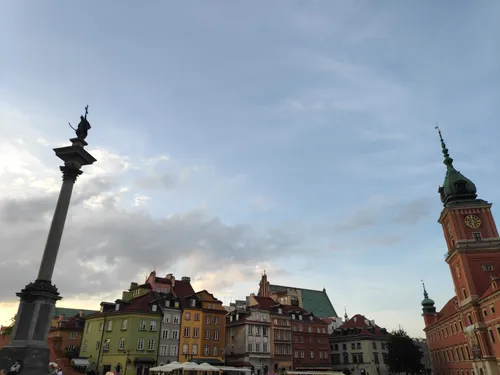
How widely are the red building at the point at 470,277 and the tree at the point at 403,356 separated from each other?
5.91 meters

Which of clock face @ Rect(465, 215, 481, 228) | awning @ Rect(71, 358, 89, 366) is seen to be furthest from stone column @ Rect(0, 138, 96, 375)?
clock face @ Rect(465, 215, 481, 228)

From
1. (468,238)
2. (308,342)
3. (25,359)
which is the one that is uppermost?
(468,238)

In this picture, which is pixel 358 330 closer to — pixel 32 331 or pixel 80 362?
pixel 80 362

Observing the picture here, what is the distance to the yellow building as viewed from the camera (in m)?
62.2

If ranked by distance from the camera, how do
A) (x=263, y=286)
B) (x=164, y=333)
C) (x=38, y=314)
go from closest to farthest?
(x=38, y=314) < (x=164, y=333) < (x=263, y=286)

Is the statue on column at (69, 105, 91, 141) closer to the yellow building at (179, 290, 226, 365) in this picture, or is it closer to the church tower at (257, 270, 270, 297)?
the yellow building at (179, 290, 226, 365)

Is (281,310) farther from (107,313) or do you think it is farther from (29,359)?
(29,359)

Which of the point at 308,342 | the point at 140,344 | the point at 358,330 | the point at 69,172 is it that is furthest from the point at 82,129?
the point at 358,330

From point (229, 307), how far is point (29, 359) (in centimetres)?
8464

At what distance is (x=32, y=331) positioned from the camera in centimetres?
2256

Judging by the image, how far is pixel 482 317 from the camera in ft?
181

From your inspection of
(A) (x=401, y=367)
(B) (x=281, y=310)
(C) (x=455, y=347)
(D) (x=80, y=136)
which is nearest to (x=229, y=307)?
(B) (x=281, y=310)

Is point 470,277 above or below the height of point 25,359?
above

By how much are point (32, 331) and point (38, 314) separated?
3.30 ft
